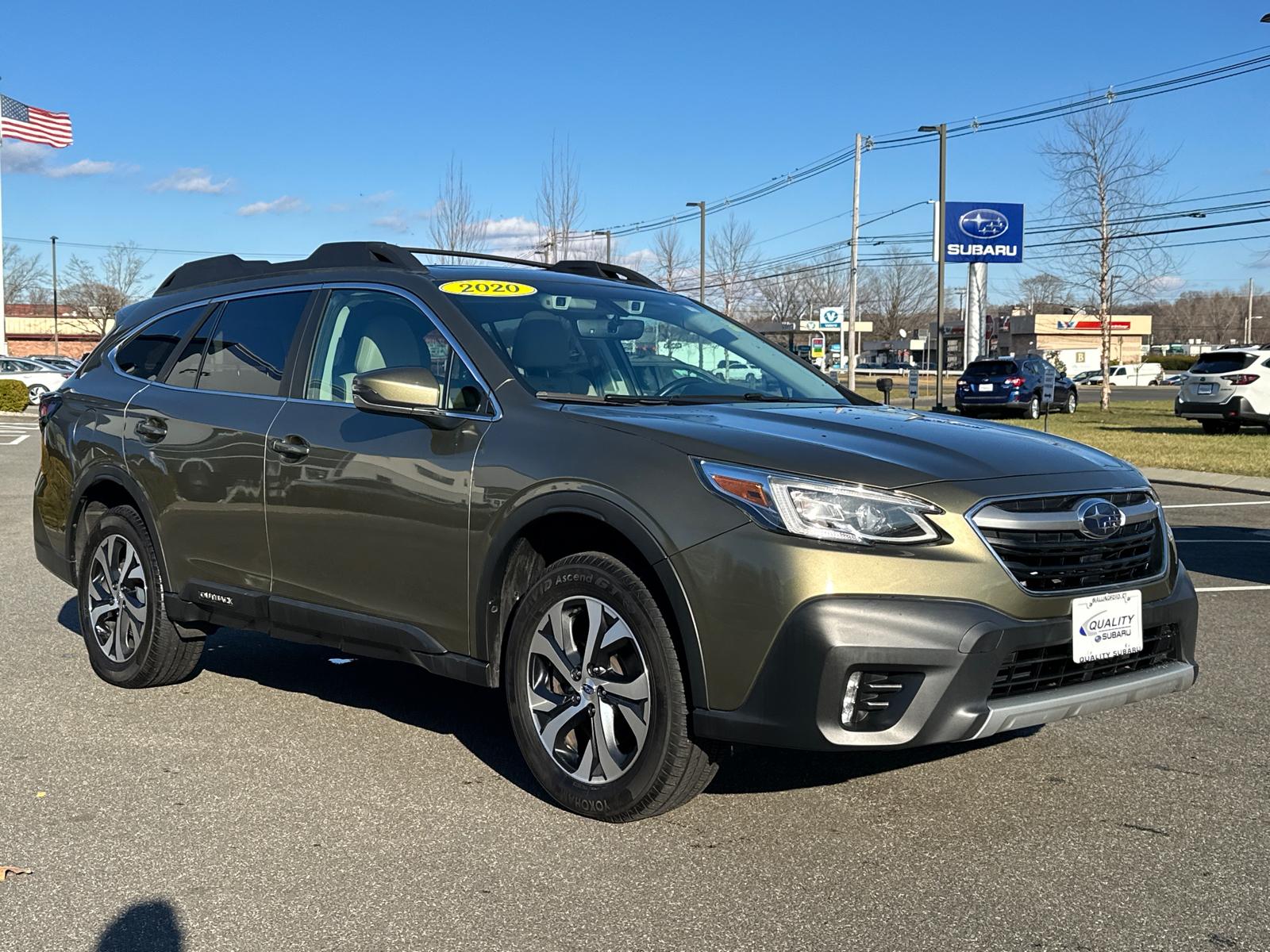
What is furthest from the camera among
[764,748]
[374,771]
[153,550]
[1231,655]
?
[1231,655]

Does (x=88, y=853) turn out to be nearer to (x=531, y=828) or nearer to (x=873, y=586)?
(x=531, y=828)

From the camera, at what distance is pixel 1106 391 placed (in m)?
39.4

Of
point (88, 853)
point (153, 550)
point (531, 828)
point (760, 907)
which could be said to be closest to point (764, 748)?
point (531, 828)

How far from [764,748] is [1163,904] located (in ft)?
6.04

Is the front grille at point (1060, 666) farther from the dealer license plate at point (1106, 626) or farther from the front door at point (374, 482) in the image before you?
the front door at point (374, 482)

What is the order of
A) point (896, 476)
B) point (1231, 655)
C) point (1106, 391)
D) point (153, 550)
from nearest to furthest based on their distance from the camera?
1. point (896, 476)
2. point (153, 550)
3. point (1231, 655)
4. point (1106, 391)

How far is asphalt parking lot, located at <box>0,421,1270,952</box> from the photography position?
10.9ft

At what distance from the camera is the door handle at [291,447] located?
196 inches

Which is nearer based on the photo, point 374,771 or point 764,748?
point 374,771

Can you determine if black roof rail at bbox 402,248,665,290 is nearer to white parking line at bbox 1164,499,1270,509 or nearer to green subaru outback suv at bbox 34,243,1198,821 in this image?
green subaru outback suv at bbox 34,243,1198,821

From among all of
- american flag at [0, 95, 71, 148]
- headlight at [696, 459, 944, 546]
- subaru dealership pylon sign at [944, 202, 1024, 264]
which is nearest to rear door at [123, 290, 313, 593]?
headlight at [696, 459, 944, 546]

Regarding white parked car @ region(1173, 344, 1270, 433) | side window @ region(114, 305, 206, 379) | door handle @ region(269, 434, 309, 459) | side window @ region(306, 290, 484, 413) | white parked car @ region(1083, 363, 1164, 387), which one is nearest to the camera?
side window @ region(306, 290, 484, 413)

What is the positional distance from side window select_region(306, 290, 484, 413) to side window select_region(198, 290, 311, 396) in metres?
0.21

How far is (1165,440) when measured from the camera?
966 inches
